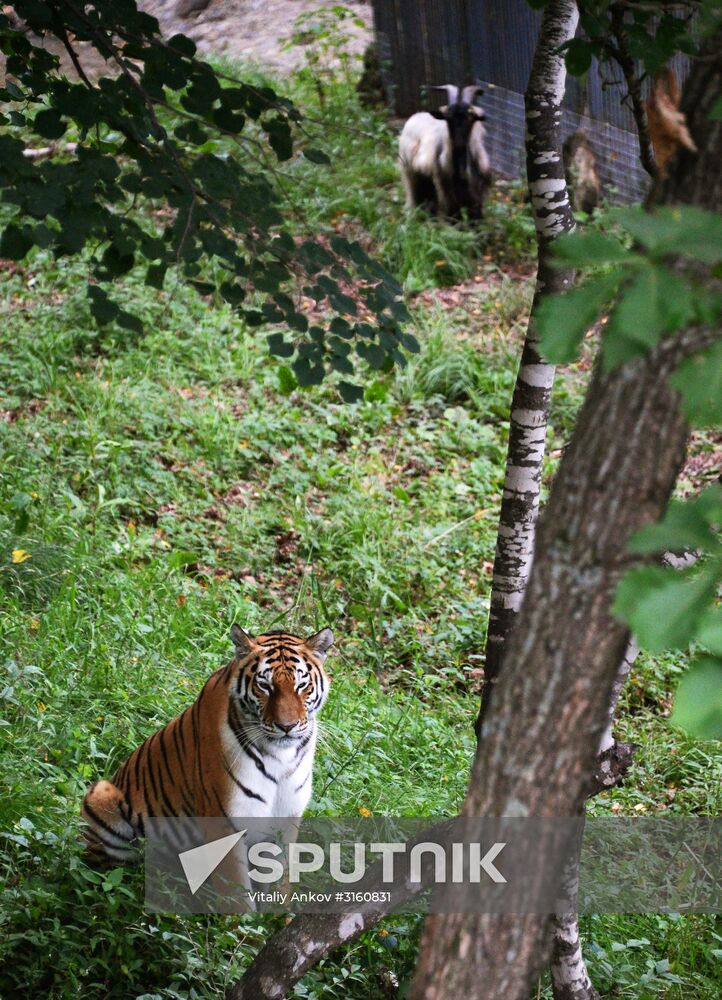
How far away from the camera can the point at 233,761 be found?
3.33 m

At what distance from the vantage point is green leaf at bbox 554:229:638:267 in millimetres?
1136

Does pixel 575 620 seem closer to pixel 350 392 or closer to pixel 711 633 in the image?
pixel 711 633

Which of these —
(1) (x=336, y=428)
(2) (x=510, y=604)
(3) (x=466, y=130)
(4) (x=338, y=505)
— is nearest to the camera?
(2) (x=510, y=604)

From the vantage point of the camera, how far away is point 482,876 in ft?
4.79

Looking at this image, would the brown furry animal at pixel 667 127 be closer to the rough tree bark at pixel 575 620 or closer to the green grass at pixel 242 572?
the rough tree bark at pixel 575 620

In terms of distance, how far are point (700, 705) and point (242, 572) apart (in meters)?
4.67

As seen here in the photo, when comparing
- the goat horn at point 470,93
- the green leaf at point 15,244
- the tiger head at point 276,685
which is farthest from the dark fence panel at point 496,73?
the green leaf at point 15,244

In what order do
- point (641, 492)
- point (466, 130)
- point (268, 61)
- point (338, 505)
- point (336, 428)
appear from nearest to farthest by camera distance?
point (641, 492) → point (338, 505) → point (336, 428) → point (466, 130) → point (268, 61)

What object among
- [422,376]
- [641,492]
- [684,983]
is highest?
[641,492]

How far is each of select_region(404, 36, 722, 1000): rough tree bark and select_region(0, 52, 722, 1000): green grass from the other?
5.40ft

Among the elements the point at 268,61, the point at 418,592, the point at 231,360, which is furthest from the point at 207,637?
the point at 268,61

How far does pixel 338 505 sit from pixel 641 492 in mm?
4831

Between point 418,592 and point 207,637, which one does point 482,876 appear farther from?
point 418,592

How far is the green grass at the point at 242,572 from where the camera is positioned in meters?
3.09
